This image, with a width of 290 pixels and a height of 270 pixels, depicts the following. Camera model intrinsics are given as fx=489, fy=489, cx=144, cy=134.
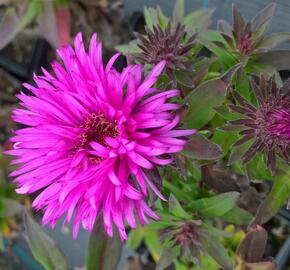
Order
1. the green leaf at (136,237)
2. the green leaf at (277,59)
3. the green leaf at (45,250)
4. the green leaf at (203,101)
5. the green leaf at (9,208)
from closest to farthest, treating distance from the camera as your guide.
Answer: the green leaf at (203,101) → the green leaf at (277,59) → the green leaf at (45,250) → the green leaf at (136,237) → the green leaf at (9,208)

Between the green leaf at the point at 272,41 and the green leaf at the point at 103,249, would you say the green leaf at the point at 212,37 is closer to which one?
the green leaf at the point at 272,41

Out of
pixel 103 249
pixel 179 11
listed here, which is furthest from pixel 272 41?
pixel 103 249

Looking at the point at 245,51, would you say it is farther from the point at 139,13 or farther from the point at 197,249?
the point at 139,13

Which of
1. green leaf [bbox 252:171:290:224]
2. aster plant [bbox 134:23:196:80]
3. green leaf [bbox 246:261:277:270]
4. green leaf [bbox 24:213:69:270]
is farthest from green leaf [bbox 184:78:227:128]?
green leaf [bbox 24:213:69:270]

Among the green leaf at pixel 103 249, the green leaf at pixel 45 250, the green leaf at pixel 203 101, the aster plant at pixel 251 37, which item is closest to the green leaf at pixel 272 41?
the aster plant at pixel 251 37

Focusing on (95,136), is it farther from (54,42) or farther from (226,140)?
(54,42)

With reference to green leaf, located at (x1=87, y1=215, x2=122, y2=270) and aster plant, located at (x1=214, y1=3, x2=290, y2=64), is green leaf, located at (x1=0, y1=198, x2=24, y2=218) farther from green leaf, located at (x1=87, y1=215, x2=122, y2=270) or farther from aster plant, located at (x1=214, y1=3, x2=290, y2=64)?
aster plant, located at (x1=214, y1=3, x2=290, y2=64)
